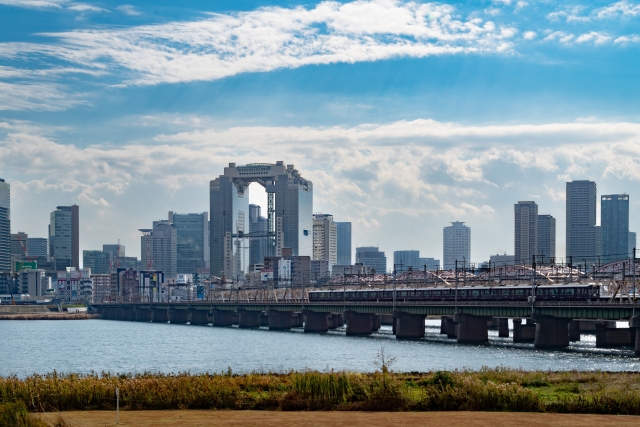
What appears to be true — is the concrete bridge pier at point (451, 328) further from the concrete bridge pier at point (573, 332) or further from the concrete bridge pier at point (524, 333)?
the concrete bridge pier at point (573, 332)

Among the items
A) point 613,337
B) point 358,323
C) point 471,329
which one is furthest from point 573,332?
point 358,323

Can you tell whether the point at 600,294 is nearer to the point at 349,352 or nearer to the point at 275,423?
the point at 349,352

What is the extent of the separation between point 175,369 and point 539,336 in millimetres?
54998

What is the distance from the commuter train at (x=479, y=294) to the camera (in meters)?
125

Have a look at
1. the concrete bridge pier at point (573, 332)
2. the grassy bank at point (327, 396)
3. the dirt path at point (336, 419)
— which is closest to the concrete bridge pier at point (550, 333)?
the concrete bridge pier at point (573, 332)

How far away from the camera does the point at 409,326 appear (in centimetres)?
15450

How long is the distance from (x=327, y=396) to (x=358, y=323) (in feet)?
417

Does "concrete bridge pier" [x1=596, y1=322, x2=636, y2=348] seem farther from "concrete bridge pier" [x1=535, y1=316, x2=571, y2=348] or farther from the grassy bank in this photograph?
the grassy bank

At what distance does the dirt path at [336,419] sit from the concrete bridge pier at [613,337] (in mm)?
92858

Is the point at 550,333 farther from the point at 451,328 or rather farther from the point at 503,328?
the point at 503,328

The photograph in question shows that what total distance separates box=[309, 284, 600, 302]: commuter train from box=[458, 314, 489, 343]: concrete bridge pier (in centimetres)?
508

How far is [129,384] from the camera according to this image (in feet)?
163

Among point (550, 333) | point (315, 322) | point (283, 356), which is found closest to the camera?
point (283, 356)

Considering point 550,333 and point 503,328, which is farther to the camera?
point 503,328
